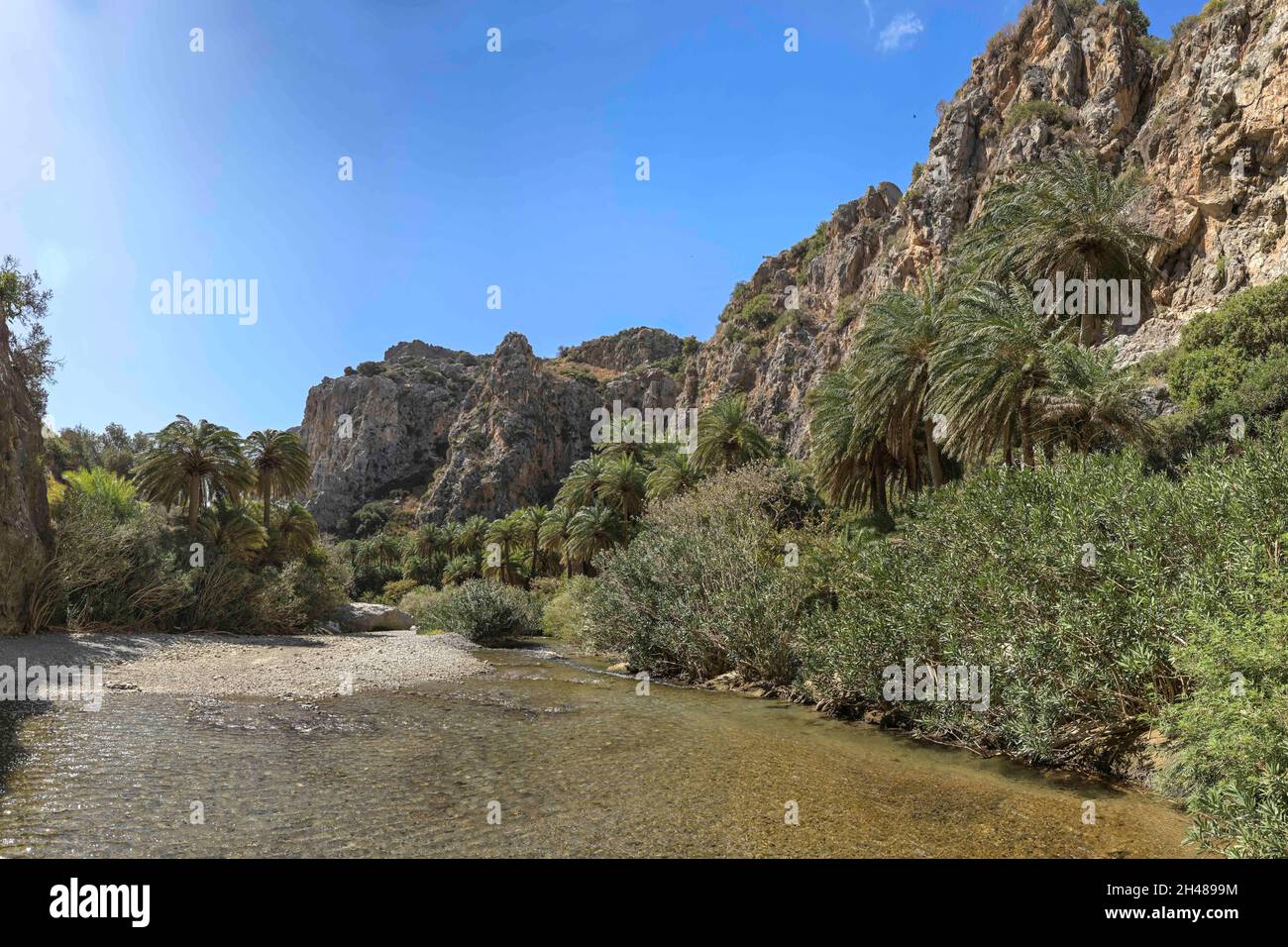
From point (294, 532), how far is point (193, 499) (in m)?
11.6

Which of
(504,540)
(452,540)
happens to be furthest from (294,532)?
(452,540)

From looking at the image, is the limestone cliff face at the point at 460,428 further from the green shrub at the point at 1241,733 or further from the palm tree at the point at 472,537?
the green shrub at the point at 1241,733

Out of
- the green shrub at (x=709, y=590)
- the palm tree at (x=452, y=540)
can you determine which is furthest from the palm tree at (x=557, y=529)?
the green shrub at (x=709, y=590)

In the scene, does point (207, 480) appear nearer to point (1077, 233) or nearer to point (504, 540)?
point (504, 540)

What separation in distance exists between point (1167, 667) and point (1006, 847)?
3.52 metres

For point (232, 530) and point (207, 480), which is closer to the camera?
point (207, 480)

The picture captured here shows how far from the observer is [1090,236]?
2041 centimetres

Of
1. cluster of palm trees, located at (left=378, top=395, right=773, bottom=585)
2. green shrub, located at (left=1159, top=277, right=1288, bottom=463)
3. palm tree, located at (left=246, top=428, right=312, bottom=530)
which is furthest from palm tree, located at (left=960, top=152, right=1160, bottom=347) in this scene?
palm tree, located at (left=246, top=428, right=312, bottom=530)

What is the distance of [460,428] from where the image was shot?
97812 mm

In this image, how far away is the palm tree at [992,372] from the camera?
56.1ft
